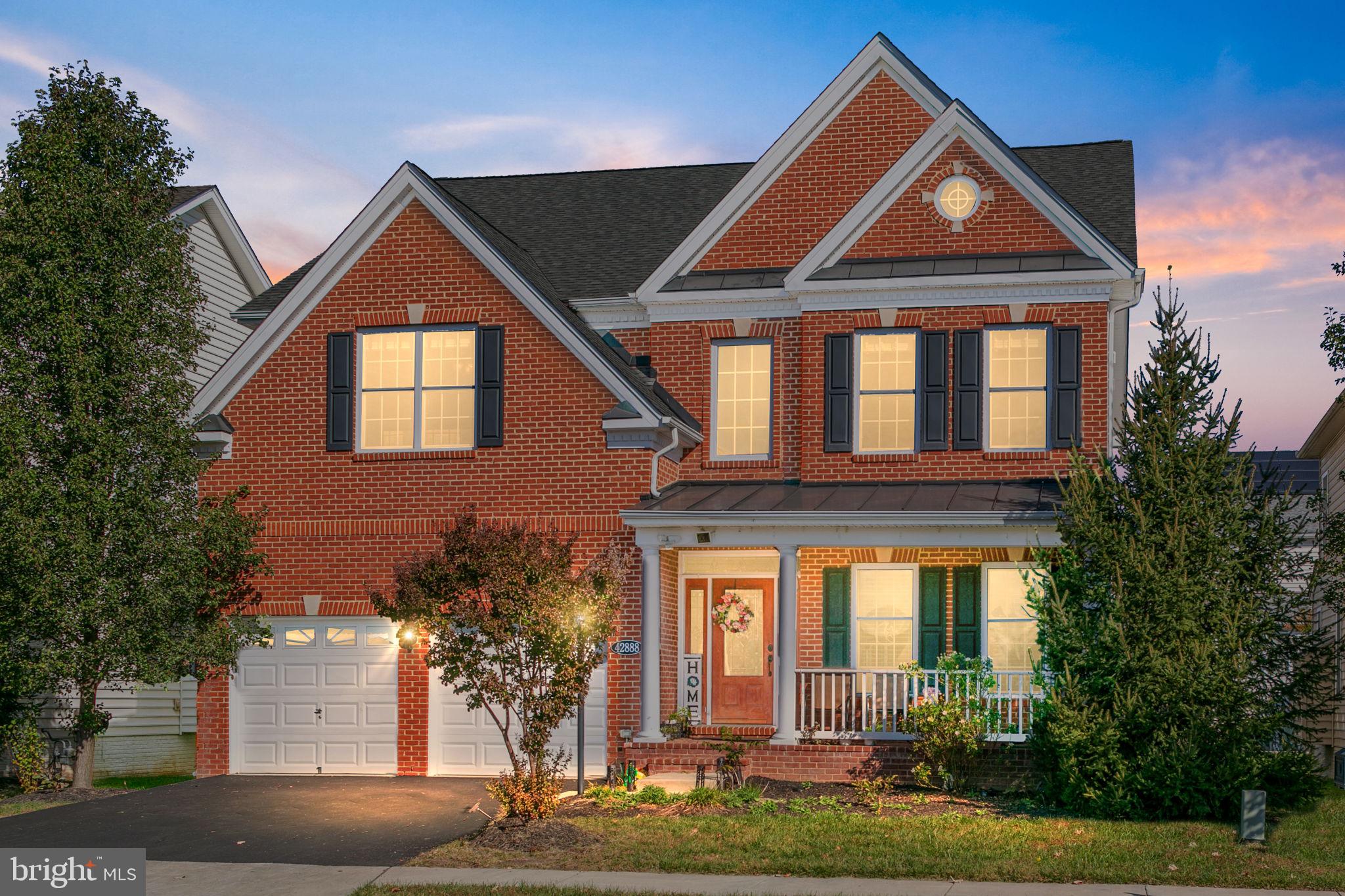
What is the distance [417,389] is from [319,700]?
4.82 m

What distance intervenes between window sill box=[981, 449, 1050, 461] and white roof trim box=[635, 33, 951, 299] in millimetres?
5436

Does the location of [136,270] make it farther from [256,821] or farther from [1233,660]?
[1233,660]

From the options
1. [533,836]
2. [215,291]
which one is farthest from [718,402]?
[215,291]

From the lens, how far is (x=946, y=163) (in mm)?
21188

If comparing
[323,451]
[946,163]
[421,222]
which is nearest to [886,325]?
[946,163]

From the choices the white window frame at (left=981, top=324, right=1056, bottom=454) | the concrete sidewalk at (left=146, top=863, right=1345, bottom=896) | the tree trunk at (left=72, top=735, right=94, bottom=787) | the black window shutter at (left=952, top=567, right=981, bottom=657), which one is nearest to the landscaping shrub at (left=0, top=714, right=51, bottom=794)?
the tree trunk at (left=72, top=735, right=94, bottom=787)

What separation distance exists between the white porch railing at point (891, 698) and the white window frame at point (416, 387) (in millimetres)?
6186

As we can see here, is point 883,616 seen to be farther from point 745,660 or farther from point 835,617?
point 745,660

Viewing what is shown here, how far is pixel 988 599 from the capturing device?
21.0 metres

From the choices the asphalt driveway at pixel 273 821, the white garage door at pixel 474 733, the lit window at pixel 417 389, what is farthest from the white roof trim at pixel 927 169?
the asphalt driveway at pixel 273 821

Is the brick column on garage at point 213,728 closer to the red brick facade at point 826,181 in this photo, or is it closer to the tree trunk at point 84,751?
the tree trunk at point 84,751

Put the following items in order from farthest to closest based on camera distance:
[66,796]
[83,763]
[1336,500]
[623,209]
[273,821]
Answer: [1336,500] → [623,209] → [83,763] → [66,796] → [273,821]

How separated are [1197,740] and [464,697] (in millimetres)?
9981

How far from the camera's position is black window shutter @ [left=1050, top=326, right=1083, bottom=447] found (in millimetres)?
20516
